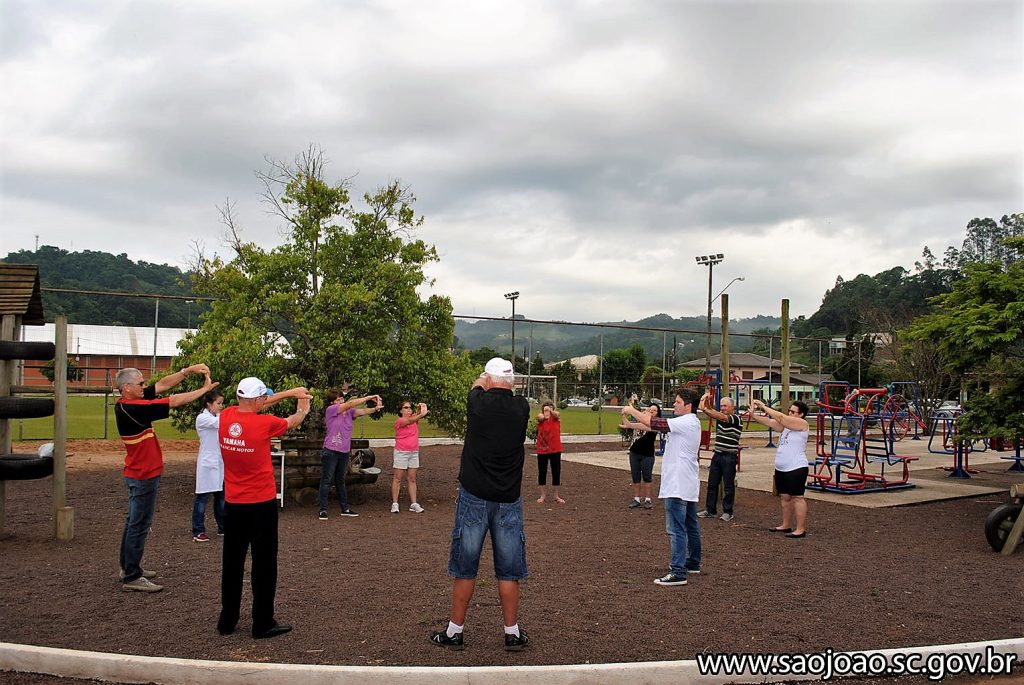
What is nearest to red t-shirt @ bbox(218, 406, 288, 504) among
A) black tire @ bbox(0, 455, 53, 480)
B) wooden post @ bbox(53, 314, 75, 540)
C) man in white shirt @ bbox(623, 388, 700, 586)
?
man in white shirt @ bbox(623, 388, 700, 586)

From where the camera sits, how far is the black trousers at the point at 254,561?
5.50 metres

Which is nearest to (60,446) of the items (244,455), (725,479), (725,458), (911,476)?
(244,455)

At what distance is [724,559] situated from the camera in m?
8.70

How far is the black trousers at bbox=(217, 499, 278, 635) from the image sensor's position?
5500mm

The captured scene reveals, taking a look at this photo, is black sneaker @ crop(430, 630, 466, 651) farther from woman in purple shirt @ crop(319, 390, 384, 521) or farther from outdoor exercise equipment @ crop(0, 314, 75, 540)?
outdoor exercise equipment @ crop(0, 314, 75, 540)

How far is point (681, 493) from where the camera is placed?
7484 mm

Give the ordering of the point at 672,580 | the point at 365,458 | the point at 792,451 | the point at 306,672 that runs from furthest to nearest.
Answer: the point at 365,458 < the point at 792,451 < the point at 672,580 < the point at 306,672

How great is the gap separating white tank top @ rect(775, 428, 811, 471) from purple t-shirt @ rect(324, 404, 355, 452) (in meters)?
5.66

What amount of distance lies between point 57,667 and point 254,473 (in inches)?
63.6

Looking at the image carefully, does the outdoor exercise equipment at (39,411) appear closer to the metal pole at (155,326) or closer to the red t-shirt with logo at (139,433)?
the red t-shirt with logo at (139,433)

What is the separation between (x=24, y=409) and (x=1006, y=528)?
38.6 feet

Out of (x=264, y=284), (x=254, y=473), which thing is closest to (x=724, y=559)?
(x=254, y=473)

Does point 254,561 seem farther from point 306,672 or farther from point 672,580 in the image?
point 672,580

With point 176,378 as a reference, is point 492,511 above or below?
below
